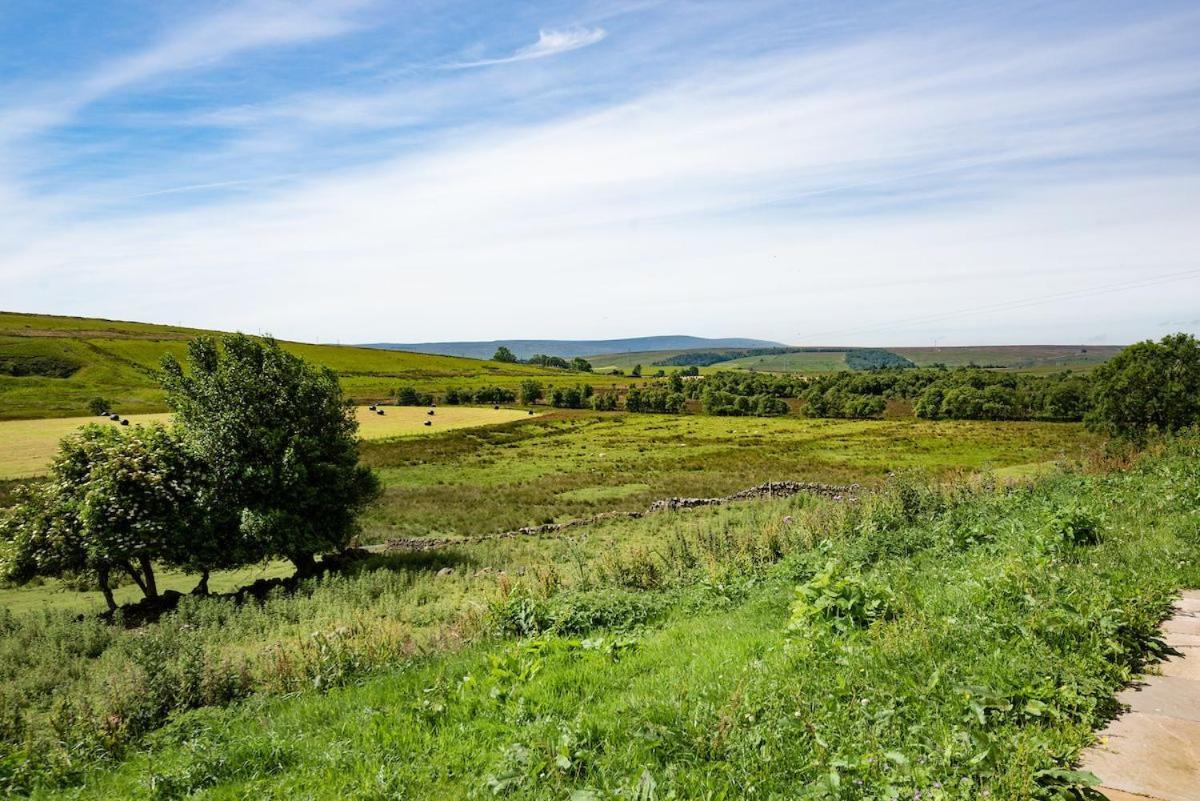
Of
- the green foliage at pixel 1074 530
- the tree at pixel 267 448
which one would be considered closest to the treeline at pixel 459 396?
the tree at pixel 267 448

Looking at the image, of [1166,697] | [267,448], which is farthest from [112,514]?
[1166,697]

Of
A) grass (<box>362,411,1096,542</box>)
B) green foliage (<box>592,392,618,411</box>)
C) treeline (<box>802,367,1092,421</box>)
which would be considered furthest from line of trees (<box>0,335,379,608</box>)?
treeline (<box>802,367,1092,421</box>)

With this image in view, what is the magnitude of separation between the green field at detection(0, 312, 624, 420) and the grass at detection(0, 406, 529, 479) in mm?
8412

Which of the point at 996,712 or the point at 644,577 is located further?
the point at 644,577

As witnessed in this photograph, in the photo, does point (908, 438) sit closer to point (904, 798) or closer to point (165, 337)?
point (904, 798)

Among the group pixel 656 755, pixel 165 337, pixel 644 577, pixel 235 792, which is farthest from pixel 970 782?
pixel 165 337

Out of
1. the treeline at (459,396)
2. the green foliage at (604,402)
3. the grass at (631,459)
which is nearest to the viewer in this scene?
the grass at (631,459)

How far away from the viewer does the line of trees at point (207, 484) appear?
56.0ft

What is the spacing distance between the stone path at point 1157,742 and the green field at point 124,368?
256 ft

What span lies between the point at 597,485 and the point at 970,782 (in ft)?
128

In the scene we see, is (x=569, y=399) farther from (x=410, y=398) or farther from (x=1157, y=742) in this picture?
(x=1157, y=742)

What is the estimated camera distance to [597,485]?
4238cm

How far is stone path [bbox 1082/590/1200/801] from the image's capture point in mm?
3805

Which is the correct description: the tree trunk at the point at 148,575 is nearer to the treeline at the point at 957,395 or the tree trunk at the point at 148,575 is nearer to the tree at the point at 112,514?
the tree at the point at 112,514
